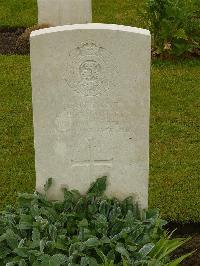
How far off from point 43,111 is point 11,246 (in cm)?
78

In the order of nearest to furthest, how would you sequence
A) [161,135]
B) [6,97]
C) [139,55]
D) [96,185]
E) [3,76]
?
[139,55] → [96,185] → [161,135] → [6,97] → [3,76]

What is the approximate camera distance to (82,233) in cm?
402

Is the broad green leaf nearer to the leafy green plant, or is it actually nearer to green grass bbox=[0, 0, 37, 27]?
the leafy green plant

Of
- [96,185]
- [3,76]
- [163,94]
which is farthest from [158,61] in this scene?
[96,185]

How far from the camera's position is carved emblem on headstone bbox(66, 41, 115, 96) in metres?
4.00

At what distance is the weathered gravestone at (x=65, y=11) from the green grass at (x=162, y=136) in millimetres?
839

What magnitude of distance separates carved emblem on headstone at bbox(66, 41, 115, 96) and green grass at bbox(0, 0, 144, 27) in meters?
6.27

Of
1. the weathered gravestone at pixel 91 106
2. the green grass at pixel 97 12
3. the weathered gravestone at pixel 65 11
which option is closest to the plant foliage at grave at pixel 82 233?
the weathered gravestone at pixel 91 106

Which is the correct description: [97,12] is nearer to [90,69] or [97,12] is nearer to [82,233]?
[90,69]

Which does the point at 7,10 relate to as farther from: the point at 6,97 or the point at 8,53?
the point at 6,97

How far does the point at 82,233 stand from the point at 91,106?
0.71 m

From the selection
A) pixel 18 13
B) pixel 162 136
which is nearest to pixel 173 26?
pixel 162 136

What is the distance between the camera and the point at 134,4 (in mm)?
11555

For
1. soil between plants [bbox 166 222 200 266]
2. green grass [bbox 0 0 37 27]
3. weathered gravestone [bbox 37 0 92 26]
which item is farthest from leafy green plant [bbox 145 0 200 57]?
soil between plants [bbox 166 222 200 266]
